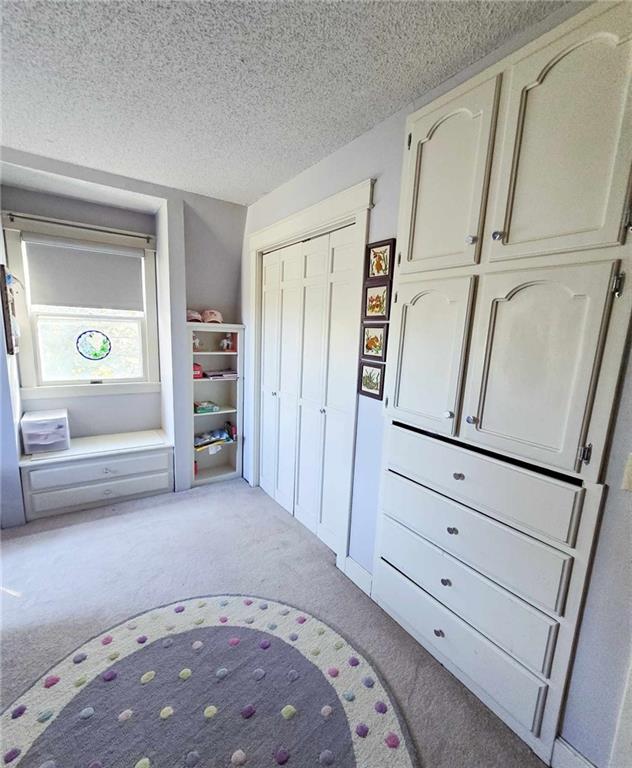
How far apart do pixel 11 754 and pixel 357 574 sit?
1569mm

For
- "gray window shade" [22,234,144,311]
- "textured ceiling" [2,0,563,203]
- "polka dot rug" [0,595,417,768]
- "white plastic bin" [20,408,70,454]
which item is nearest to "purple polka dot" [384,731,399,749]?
"polka dot rug" [0,595,417,768]

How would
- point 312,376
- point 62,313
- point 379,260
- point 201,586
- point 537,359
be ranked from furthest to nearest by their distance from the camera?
1. point 62,313
2. point 312,376
3. point 201,586
4. point 379,260
5. point 537,359

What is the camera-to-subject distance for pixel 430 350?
4.98 feet

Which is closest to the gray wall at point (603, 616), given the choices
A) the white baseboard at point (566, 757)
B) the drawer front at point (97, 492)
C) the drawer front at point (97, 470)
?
the white baseboard at point (566, 757)

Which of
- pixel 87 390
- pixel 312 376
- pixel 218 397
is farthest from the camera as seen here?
pixel 218 397

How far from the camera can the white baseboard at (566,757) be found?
3.72 ft

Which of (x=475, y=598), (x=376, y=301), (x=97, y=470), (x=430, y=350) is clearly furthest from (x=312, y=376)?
(x=97, y=470)

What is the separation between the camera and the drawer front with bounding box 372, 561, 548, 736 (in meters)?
1.24

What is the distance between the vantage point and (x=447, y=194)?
1.41 metres

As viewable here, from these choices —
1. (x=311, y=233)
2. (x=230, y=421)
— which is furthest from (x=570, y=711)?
(x=230, y=421)

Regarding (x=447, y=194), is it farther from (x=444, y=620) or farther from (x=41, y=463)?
(x=41, y=463)

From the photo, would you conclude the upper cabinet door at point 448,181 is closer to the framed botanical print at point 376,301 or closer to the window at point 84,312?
the framed botanical print at point 376,301

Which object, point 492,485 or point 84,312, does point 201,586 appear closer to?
point 492,485

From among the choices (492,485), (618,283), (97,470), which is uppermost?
(618,283)
